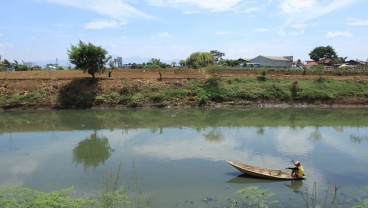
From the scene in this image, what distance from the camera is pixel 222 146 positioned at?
67.3ft

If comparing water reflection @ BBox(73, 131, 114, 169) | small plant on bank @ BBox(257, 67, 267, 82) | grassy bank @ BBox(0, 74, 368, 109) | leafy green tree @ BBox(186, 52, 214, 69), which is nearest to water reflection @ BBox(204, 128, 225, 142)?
water reflection @ BBox(73, 131, 114, 169)

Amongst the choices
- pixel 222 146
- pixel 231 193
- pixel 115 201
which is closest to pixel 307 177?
pixel 231 193

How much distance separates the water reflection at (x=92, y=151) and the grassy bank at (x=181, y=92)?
1367 cm

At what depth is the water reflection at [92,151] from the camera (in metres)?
17.3

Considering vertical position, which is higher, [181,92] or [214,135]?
[181,92]

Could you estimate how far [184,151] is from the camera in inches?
757

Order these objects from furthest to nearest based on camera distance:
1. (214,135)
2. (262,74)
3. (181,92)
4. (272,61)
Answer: (272,61)
(262,74)
(181,92)
(214,135)

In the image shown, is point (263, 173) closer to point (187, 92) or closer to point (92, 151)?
point (92, 151)

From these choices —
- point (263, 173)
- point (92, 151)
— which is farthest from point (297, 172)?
point (92, 151)

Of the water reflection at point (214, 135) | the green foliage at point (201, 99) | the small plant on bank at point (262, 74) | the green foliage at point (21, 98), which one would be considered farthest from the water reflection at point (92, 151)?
the small plant on bank at point (262, 74)

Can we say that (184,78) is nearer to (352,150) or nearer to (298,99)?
(298,99)

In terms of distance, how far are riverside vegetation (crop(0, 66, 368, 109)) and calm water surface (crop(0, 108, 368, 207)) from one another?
9.31ft

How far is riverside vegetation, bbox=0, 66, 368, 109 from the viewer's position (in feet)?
118

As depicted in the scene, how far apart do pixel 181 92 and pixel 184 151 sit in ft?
62.9
